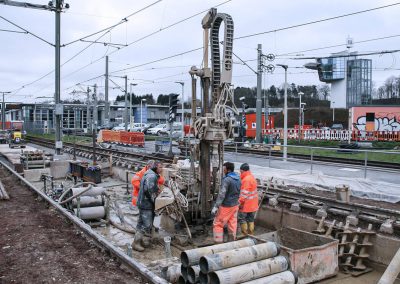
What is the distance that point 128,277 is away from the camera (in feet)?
19.9

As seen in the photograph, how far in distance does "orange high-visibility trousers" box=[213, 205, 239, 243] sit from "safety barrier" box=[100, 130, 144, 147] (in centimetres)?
2244

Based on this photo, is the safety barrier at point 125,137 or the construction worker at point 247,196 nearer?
the construction worker at point 247,196

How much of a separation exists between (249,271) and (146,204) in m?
3.69

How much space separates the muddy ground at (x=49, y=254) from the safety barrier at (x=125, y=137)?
67.2 ft

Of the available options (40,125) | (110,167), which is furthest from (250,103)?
(110,167)

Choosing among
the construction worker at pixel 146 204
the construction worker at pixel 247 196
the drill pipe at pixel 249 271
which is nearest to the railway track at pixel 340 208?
the construction worker at pixel 247 196

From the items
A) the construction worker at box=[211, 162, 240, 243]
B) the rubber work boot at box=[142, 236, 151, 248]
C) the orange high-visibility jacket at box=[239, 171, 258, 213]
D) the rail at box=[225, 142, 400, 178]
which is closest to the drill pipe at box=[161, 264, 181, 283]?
the construction worker at box=[211, 162, 240, 243]

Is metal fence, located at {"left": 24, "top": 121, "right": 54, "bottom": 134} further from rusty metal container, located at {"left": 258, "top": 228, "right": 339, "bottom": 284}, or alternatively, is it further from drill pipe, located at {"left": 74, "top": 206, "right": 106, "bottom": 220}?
rusty metal container, located at {"left": 258, "top": 228, "right": 339, "bottom": 284}

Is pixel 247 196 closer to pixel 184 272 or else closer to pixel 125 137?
pixel 184 272

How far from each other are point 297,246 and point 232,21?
521cm

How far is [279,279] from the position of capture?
20.1 feet

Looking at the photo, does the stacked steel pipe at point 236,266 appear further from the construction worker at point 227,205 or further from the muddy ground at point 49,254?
the construction worker at point 227,205

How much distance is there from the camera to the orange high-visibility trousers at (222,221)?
29.1 ft

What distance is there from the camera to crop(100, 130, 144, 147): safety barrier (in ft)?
101
